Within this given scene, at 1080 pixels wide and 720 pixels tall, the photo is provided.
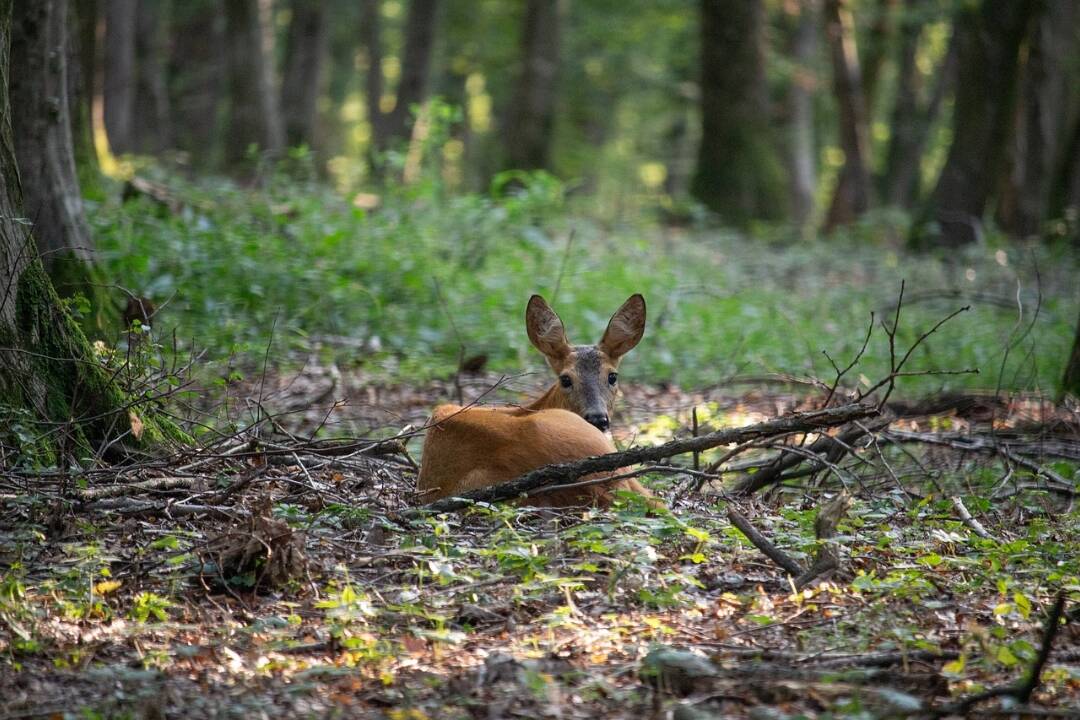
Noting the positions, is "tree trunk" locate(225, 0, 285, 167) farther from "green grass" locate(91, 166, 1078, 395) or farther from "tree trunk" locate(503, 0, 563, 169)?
"green grass" locate(91, 166, 1078, 395)

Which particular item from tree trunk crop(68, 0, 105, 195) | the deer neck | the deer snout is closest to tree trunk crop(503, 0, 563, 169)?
tree trunk crop(68, 0, 105, 195)

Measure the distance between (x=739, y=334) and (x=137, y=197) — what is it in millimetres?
5960

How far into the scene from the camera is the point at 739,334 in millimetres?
→ 11742

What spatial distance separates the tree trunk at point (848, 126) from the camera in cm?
2486

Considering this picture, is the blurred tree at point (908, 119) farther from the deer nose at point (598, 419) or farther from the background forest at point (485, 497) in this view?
the deer nose at point (598, 419)

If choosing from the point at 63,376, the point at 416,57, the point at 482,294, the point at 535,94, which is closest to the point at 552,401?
the point at 63,376

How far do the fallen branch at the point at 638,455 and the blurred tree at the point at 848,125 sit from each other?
68.7 ft

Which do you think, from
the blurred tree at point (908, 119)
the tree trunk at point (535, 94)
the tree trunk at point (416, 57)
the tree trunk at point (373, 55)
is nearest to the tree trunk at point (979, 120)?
the tree trunk at point (535, 94)

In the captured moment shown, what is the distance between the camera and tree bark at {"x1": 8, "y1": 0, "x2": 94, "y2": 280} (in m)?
7.55

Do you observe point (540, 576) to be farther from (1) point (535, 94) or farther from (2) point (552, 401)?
(1) point (535, 94)

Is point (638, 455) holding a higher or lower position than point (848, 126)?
lower

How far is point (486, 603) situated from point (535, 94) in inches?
829

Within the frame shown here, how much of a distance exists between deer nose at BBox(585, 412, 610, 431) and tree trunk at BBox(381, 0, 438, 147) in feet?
56.4

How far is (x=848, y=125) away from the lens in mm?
25656
